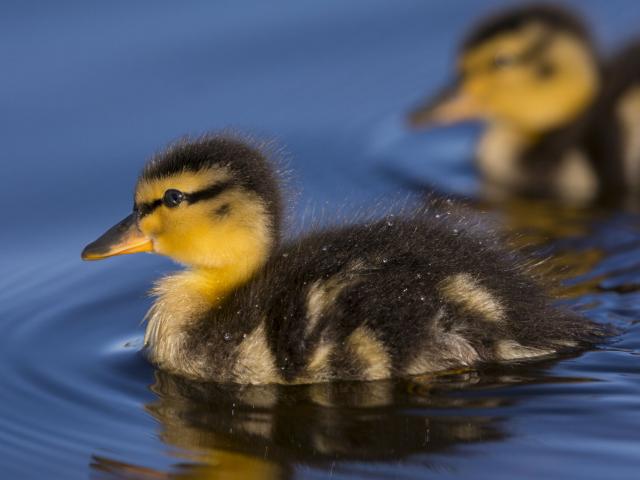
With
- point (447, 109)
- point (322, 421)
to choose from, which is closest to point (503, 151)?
point (447, 109)

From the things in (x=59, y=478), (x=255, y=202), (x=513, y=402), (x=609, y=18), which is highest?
(x=609, y=18)

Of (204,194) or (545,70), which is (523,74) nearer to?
(545,70)

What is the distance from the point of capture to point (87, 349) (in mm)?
4812

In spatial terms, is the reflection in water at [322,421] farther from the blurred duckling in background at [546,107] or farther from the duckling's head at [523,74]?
the duckling's head at [523,74]

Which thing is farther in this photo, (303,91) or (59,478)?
(303,91)

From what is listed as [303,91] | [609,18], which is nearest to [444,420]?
[303,91]

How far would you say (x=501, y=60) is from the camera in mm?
6980

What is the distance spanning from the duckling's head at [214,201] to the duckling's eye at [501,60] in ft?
8.67


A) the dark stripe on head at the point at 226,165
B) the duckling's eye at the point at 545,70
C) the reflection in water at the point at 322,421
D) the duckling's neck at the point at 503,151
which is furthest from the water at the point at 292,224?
the duckling's eye at the point at 545,70

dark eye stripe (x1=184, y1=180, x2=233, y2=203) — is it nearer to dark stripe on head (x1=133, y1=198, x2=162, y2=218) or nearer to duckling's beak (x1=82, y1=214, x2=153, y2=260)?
dark stripe on head (x1=133, y1=198, x2=162, y2=218)

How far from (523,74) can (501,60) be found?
0.48ft

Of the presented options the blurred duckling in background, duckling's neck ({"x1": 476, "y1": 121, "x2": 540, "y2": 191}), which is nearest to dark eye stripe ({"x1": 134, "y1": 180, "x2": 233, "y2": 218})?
the blurred duckling in background

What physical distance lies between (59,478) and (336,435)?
0.70 m

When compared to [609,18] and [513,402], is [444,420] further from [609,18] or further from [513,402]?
[609,18]
